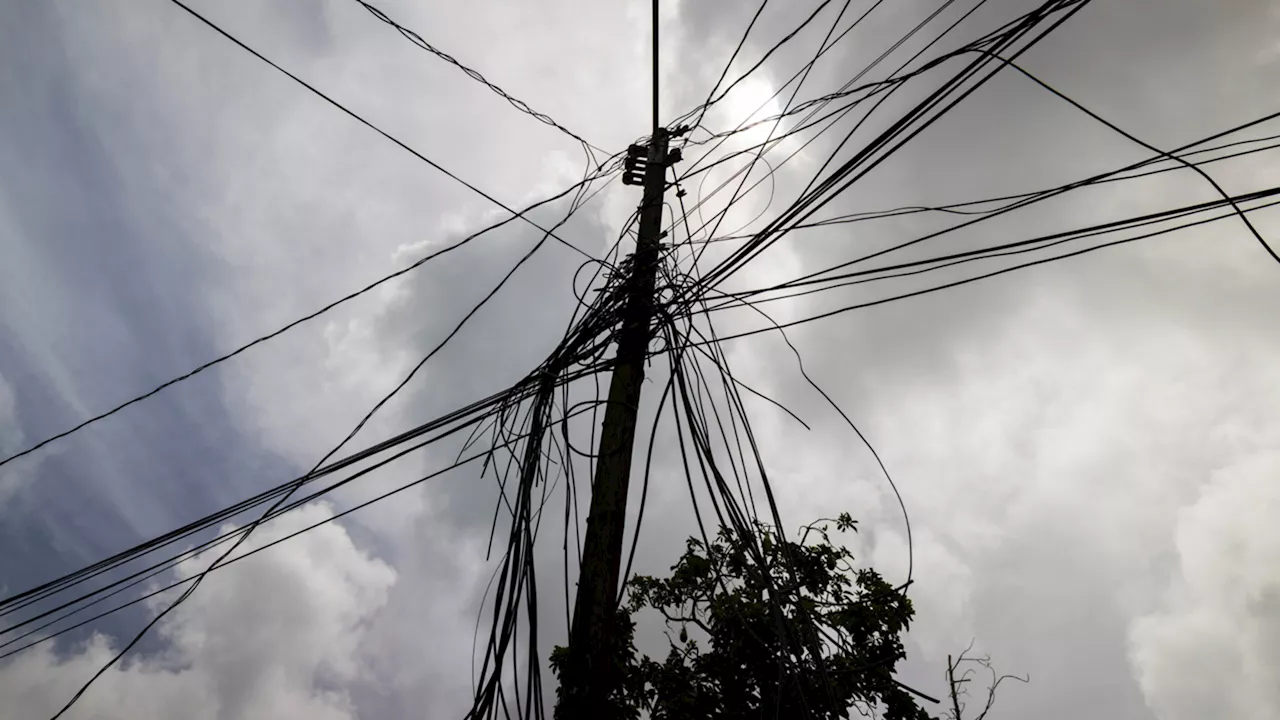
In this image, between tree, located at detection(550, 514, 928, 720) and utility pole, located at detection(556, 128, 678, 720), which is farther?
tree, located at detection(550, 514, 928, 720)

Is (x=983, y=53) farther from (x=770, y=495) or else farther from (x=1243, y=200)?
(x=770, y=495)

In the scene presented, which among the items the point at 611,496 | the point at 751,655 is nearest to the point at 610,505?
the point at 611,496

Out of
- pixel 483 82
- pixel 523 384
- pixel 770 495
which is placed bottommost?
pixel 770 495

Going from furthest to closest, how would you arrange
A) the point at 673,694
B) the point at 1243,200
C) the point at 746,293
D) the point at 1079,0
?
1. the point at 673,694
2. the point at 746,293
3. the point at 1079,0
4. the point at 1243,200

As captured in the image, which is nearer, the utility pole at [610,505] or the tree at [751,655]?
the utility pole at [610,505]

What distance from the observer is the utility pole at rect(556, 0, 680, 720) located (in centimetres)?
244

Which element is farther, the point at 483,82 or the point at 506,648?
the point at 483,82

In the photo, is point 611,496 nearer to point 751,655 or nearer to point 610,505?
point 610,505

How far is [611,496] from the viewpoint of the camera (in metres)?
2.89

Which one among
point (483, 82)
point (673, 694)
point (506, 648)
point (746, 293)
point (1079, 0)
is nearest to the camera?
point (1079, 0)

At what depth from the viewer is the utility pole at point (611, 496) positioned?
2439mm

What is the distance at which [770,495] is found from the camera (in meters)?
2.75

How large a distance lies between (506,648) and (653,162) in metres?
3.14

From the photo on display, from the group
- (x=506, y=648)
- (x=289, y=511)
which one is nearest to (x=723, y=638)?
(x=506, y=648)
